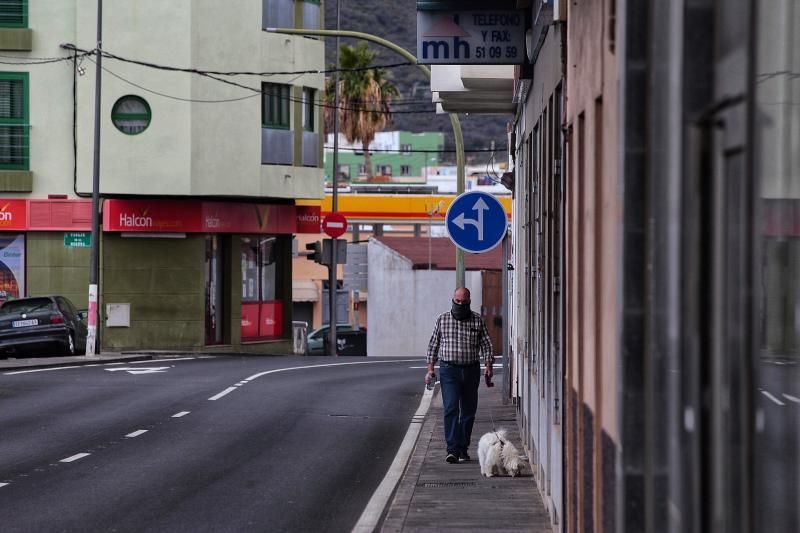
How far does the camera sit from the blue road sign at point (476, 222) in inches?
626

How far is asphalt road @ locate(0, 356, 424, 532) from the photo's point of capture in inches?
416

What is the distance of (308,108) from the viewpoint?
4109 cm

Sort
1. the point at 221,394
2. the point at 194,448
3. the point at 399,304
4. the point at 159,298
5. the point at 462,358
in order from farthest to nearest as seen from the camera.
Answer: the point at 399,304 → the point at 159,298 → the point at 221,394 → the point at 194,448 → the point at 462,358

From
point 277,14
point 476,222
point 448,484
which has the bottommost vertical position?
point 448,484

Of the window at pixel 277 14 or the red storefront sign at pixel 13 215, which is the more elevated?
the window at pixel 277 14

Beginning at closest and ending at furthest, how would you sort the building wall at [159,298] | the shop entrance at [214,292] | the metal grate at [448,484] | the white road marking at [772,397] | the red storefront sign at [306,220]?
the white road marking at [772,397] < the metal grate at [448,484] < the building wall at [159,298] < the shop entrance at [214,292] < the red storefront sign at [306,220]

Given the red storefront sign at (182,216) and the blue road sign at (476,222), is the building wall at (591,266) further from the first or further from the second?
the red storefront sign at (182,216)

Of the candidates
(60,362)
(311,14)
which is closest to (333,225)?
(311,14)

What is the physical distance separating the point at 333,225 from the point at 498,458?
3010 centimetres

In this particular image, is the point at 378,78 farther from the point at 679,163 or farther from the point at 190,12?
the point at 679,163

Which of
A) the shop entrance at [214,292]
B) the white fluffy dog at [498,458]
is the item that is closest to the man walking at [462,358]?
the white fluffy dog at [498,458]

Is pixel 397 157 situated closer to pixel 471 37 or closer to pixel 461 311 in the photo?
pixel 471 37

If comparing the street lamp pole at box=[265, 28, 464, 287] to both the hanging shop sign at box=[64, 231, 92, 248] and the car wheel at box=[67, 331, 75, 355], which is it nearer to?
the car wheel at box=[67, 331, 75, 355]

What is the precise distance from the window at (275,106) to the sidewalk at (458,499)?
25.4 metres
